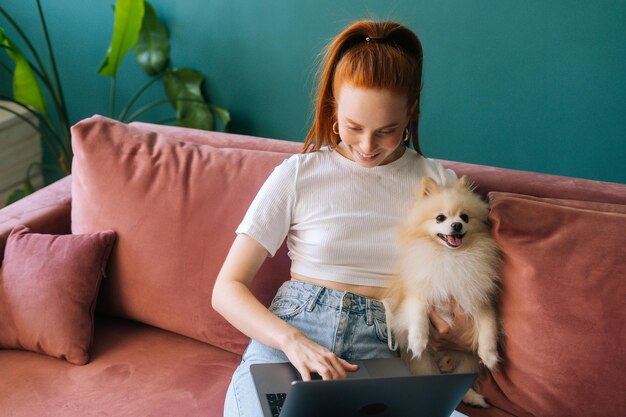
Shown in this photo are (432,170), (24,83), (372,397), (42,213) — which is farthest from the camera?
(24,83)

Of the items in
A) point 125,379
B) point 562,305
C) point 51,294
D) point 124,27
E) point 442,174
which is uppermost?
point 124,27

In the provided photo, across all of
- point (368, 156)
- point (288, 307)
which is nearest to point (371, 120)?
point (368, 156)

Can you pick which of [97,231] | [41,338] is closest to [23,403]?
[41,338]

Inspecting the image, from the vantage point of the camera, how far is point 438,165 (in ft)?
5.59

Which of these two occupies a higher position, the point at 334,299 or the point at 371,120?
the point at 371,120

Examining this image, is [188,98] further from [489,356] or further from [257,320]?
[489,356]

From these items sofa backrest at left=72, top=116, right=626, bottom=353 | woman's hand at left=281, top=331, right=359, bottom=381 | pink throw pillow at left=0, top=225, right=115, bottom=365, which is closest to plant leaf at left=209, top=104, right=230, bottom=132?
sofa backrest at left=72, top=116, right=626, bottom=353

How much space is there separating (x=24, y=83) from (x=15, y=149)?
1.61 ft

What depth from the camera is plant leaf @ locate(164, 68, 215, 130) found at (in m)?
2.92

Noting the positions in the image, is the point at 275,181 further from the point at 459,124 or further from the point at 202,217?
the point at 459,124

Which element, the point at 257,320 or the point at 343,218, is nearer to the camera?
the point at 257,320

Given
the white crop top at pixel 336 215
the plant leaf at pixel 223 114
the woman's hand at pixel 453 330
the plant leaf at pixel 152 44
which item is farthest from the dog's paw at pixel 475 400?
the plant leaf at pixel 152 44

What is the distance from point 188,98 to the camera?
2920 mm

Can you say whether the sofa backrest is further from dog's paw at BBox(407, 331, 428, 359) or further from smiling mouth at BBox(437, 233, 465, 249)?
dog's paw at BBox(407, 331, 428, 359)
